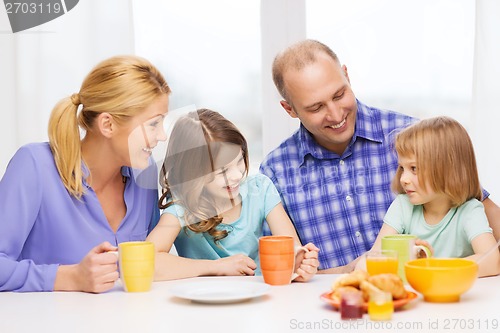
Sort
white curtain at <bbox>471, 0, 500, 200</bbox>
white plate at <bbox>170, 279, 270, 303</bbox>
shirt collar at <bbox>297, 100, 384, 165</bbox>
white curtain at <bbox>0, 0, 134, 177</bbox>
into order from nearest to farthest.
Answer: white plate at <bbox>170, 279, 270, 303</bbox>, shirt collar at <bbox>297, 100, 384, 165</bbox>, white curtain at <bbox>471, 0, 500, 200</bbox>, white curtain at <bbox>0, 0, 134, 177</bbox>

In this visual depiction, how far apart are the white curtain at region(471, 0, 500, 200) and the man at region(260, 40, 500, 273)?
53cm

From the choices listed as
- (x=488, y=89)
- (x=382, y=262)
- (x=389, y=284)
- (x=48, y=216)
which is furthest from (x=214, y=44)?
(x=389, y=284)

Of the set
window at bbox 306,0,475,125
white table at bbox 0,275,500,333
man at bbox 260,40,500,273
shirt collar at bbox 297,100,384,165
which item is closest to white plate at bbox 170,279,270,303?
white table at bbox 0,275,500,333

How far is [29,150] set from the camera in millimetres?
1533

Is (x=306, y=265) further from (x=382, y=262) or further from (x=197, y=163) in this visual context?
(x=197, y=163)

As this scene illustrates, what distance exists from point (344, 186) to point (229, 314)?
2.94 feet

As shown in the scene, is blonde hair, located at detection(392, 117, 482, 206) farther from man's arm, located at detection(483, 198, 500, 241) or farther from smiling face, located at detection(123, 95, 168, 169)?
smiling face, located at detection(123, 95, 168, 169)

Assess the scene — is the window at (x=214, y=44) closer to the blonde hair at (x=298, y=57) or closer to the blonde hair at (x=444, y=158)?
the blonde hair at (x=298, y=57)

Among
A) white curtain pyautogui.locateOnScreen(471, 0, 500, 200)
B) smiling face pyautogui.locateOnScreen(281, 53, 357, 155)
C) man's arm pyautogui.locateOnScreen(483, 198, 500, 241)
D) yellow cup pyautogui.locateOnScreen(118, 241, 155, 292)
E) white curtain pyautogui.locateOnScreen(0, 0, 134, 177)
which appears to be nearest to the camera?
yellow cup pyautogui.locateOnScreen(118, 241, 155, 292)

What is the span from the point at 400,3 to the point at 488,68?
387mm

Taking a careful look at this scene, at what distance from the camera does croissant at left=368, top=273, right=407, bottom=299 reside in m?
1.06

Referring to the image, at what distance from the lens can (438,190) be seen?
60.7 inches

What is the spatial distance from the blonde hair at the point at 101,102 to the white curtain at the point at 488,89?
1259mm

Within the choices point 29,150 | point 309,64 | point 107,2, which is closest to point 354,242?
point 309,64
